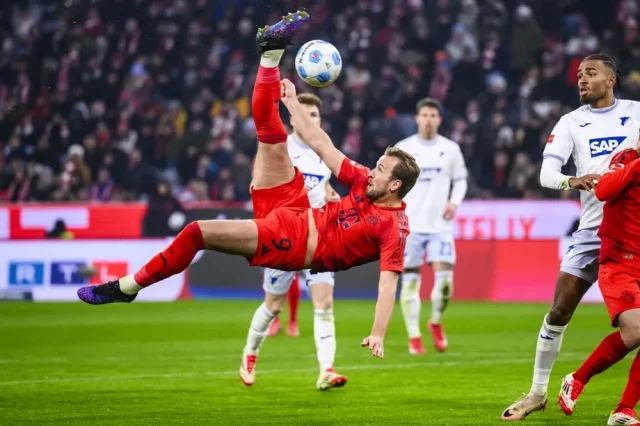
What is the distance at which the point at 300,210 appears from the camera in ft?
24.0

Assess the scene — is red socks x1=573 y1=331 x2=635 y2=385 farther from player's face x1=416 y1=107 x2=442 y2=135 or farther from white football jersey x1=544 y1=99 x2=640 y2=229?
player's face x1=416 y1=107 x2=442 y2=135

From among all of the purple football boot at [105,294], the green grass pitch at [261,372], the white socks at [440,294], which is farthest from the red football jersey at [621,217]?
the white socks at [440,294]

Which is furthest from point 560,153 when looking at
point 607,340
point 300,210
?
point 300,210

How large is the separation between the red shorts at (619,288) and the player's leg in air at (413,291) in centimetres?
482

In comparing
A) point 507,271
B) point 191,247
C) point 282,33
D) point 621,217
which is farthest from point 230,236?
point 507,271

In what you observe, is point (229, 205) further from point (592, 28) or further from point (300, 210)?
point (300, 210)

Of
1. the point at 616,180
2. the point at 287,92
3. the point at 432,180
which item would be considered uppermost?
the point at 287,92

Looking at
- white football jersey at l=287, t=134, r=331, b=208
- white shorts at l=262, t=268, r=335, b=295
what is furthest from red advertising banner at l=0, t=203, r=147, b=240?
white shorts at l=262, t=268, r=335, b=295

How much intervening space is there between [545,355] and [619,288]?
1.07 m

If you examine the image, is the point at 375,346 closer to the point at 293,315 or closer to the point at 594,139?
the point at 594,139

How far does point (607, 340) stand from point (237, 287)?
37.5 ft

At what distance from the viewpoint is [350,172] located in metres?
7.15

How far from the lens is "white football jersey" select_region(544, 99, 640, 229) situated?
7.44 meters

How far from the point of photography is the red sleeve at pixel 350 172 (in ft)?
23.4
